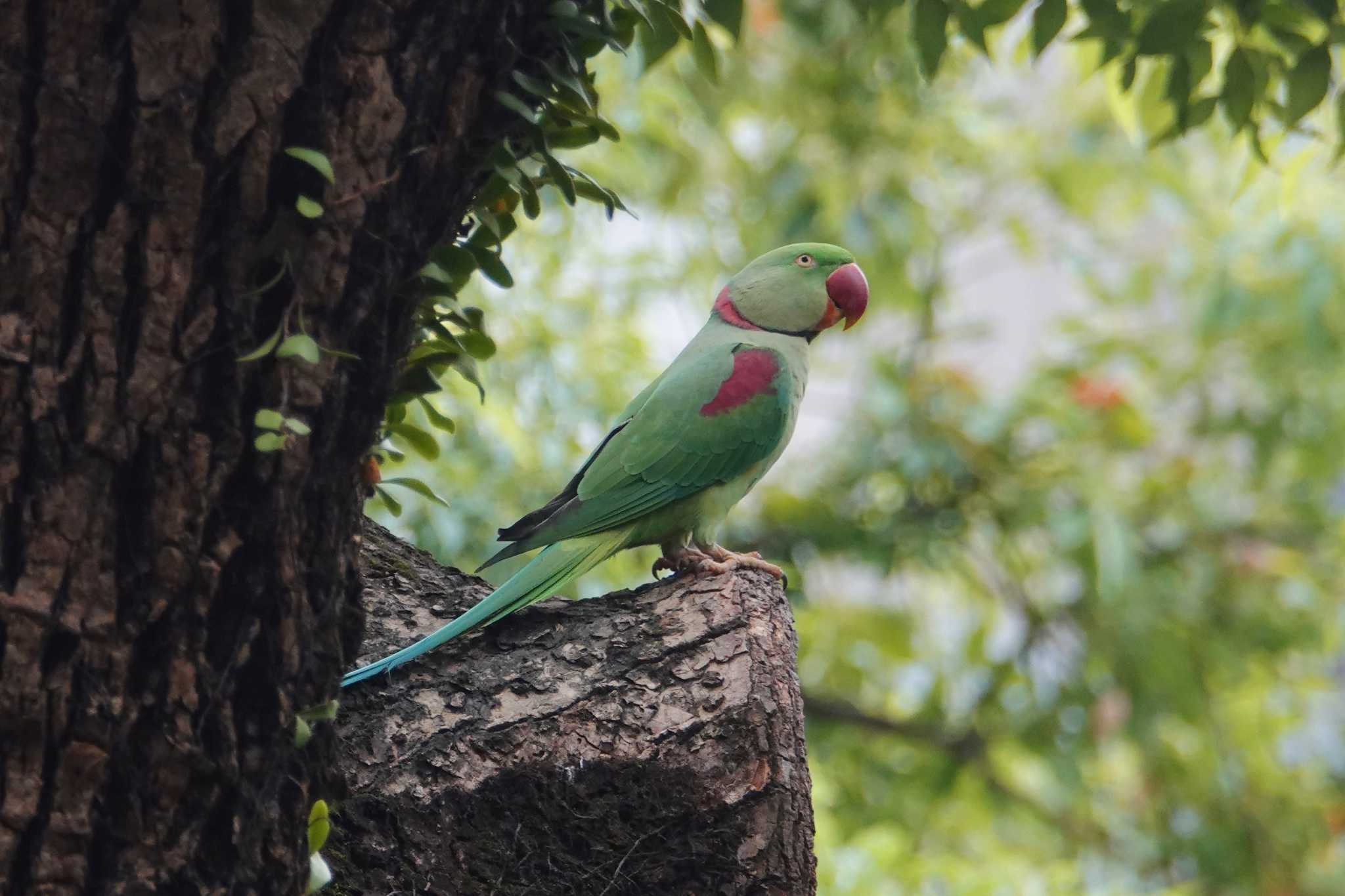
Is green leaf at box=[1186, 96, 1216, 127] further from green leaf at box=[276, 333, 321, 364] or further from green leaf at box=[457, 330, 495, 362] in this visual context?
green leaf at box=[276, 333, 321, 364]

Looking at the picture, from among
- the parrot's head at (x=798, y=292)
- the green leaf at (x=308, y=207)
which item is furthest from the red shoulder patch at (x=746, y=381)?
the green leaf at (x=308, y=207)

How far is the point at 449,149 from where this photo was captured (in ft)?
5.34

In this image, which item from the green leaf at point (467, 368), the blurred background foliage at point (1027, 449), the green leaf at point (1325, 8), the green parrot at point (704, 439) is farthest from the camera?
the blurred background foliage at point (1027, 449)

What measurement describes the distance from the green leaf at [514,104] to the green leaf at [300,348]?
16.2 inches

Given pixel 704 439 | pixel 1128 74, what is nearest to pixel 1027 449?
pixel 704 439

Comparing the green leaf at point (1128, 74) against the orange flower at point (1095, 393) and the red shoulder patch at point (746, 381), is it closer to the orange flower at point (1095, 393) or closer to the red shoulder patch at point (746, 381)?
the red shoulder patch at point (746, 381)

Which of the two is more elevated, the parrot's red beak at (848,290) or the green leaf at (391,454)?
the parrot's red beak at (848,290)

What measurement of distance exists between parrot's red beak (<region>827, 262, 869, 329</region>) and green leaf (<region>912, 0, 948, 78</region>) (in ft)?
2.82

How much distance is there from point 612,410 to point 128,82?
3.63m

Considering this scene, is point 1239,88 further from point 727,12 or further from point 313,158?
point 313,158

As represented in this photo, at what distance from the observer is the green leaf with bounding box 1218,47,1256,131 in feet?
7.96

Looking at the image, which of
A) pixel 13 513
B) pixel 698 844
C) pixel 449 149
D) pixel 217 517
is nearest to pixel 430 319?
pixel 449 149

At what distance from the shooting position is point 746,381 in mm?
2973

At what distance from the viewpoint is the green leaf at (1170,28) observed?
226cm
